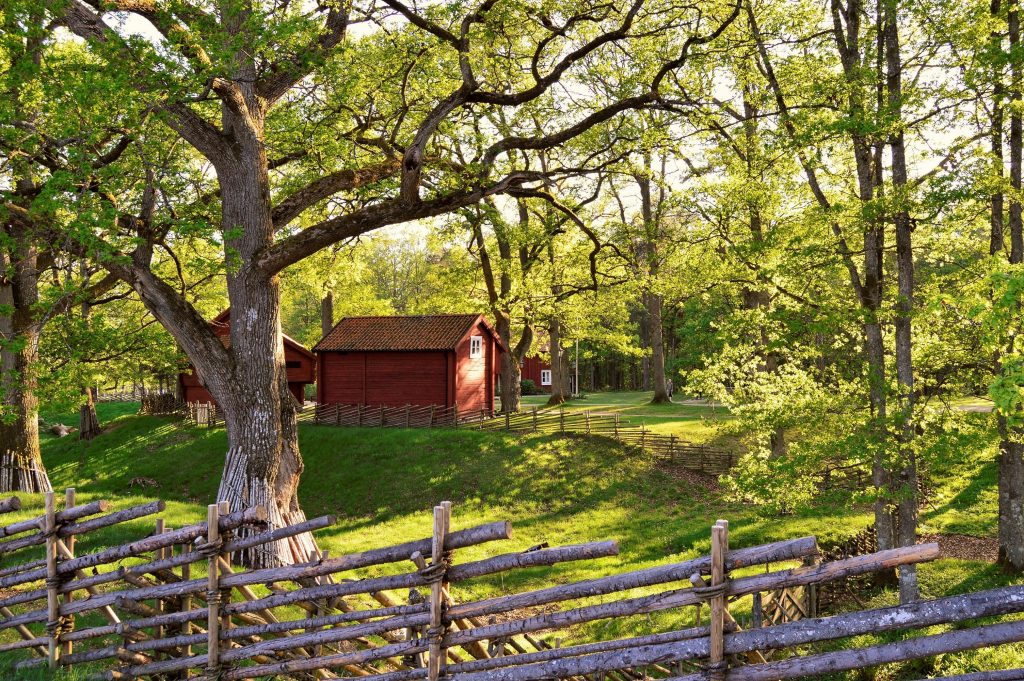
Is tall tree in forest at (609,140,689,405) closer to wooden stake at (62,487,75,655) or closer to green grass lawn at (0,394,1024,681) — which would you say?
green grass lawn at (0,394,1024,681)

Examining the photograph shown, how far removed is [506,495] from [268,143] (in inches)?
533

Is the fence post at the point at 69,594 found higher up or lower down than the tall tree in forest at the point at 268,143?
lower down

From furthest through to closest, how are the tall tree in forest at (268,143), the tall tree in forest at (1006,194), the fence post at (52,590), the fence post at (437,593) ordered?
the tall tree in forest at (1006,194)
the tall tree in forest at (268,143)
the fence post at (52,590)
the fence post at (437,593)

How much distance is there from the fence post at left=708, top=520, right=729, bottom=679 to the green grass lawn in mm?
8092

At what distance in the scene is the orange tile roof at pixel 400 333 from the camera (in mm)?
32406

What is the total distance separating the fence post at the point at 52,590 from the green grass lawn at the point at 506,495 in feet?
18.4

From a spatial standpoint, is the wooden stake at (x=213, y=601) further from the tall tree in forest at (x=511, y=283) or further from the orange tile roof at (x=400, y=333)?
the orange tile roof at (x=400, y=333)

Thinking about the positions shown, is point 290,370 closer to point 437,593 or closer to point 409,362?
point 409,362

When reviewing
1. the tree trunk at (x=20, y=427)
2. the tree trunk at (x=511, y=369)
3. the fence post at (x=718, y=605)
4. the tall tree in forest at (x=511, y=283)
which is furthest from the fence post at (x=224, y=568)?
the tree trunk at (x=511, y=369)

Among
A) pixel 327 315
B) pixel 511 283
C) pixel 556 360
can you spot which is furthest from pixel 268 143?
pixel 327 315

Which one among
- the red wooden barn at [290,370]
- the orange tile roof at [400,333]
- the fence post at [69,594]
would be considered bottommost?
the fence post at [69,594]

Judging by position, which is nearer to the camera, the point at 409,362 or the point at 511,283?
the point at 511,283

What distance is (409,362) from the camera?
3281cm

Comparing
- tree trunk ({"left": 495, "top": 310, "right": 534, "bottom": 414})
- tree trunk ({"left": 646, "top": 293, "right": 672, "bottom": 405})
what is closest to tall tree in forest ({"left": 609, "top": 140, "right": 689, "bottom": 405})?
tree trunk ({"left": 646, "top": 293, "right": 672, "bottom": 405})
